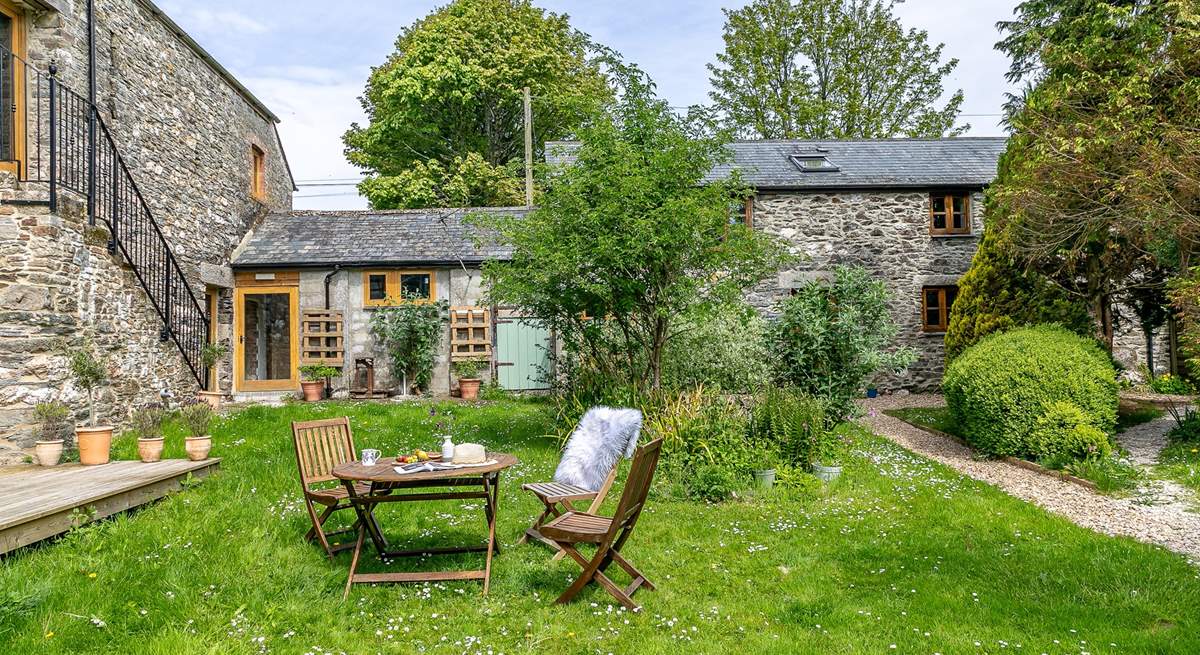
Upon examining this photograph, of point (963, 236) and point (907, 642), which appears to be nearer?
point (907, 642)

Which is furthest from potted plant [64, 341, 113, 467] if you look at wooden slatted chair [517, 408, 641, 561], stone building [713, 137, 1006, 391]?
stone building [713, 137, 1006, 391]

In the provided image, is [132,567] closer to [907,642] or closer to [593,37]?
[907,642]

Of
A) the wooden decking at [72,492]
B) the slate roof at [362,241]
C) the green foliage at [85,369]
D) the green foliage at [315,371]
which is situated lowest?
the wooden decking at [72,492]

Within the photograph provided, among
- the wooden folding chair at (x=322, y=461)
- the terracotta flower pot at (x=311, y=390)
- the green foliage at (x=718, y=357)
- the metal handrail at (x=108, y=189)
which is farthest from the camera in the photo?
the terracotta flower pot at (x=311, y=390)

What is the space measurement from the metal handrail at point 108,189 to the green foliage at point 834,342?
8.45 metres

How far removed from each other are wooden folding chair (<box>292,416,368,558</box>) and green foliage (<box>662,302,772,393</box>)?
4560 millimetres

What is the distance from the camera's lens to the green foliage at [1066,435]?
7.69 m

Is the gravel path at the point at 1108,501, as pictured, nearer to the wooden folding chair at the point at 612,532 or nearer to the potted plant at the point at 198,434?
the wooden folding chair at the point at 612,532

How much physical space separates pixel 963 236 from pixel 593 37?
1090 centimetres

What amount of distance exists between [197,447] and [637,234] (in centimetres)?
492

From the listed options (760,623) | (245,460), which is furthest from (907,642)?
(245,460)

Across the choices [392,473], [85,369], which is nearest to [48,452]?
[85,369]

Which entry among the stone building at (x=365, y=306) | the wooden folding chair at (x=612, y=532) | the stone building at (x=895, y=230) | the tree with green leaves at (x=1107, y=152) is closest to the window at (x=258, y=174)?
the stone building at (x=365, y=306)

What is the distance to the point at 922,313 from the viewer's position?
626 inches
